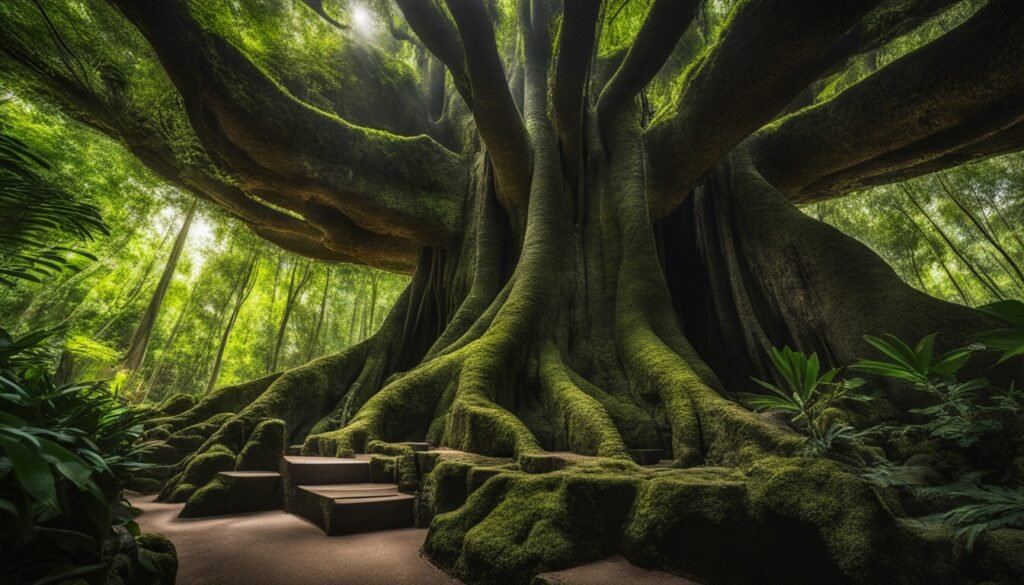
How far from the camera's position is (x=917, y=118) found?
5.00 metres

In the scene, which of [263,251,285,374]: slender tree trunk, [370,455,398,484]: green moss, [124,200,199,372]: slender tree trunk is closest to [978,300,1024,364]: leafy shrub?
[370,455,398,484]: green moss

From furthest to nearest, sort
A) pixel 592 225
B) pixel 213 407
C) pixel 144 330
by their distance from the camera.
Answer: pixel 144 330 → pixel 592 225 → pixel 213 407

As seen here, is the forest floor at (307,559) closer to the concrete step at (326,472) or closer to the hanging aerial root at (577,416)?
the concrete step at (326,472)

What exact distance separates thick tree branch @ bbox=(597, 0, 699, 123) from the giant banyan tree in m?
0.03

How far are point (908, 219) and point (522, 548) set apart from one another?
17.5 m

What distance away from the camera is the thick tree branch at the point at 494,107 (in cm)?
404

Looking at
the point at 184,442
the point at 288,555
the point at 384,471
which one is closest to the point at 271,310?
the point at 184,442

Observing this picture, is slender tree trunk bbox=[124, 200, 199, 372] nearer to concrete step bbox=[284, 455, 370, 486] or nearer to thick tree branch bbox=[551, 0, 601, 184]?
concrete step bbox=[284, 455, 370, 486]

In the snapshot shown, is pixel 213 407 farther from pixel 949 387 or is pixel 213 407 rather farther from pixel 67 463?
pixel 949 387

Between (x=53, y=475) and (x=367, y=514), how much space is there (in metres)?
1.63

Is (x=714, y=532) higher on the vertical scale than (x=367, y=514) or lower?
higher

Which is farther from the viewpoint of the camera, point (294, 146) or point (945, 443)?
point (294, 146)

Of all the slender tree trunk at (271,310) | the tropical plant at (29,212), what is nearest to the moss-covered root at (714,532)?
the tropical plant at (29,212)

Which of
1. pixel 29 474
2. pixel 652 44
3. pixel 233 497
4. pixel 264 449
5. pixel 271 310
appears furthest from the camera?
pixel 271 310
